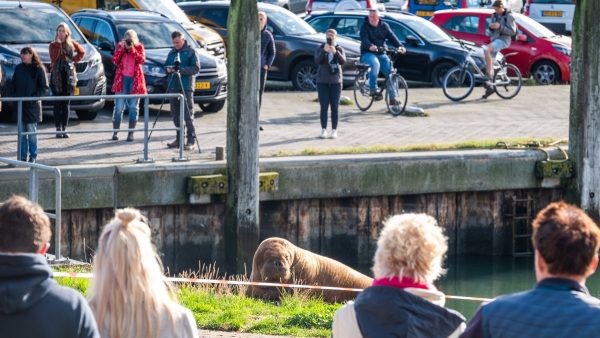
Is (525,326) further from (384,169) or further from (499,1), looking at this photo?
(499,1)

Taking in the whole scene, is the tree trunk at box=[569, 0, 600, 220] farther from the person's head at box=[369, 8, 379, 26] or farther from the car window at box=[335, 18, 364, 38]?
→ the car window at box=[335, 18, 364, 38]

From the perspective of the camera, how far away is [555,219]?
4387mm

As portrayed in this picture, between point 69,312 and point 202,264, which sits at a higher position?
point 69,312

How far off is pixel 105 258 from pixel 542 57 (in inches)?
884

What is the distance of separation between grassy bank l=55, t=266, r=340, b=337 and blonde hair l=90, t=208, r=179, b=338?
181 inches

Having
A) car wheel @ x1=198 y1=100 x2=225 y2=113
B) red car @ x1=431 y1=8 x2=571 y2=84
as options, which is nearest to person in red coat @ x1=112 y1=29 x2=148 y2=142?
car wheel @ x1=198 y1=100 x2=225 y2=113

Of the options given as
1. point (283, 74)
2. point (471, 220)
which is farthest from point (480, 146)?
point (283, 74)

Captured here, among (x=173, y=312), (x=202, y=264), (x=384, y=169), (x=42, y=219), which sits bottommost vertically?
(x=202, y=264)

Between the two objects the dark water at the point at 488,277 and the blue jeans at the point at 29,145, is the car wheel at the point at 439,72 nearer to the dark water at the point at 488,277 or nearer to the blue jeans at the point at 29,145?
the dark water at the point at 488,277

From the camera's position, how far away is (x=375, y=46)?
21.1 m

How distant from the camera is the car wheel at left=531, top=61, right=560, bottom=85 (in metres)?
26.6

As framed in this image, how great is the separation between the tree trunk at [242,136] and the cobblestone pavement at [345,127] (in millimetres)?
1034

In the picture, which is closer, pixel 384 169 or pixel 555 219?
pixel 555 219

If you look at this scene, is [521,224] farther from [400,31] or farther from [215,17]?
[215,17]
